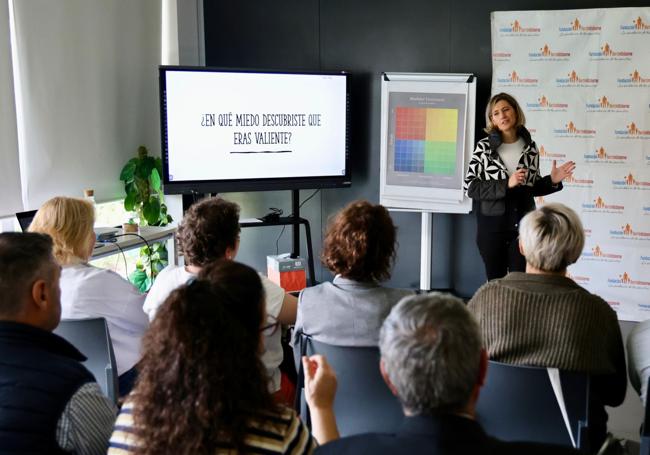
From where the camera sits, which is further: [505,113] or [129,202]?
[129,202]

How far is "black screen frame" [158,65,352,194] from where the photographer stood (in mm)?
4781

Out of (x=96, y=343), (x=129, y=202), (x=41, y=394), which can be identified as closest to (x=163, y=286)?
(x=96, y=343)

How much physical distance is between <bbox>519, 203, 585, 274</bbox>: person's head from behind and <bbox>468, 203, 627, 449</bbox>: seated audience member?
11cm

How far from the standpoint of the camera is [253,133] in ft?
16.6

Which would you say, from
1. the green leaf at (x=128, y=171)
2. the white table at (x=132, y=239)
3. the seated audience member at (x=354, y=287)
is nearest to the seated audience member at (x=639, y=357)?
the seated audience member at (x=354, y=287)

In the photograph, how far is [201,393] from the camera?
48.2 inches

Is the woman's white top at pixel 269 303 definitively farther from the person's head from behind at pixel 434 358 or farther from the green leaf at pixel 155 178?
the green leaf at pixel 155 178

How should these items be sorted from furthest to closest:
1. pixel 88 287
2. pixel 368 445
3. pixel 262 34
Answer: pixel 262 34 → pixel 88 287 → pixel 368 445

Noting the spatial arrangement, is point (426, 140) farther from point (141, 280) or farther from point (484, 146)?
point (141, 280)

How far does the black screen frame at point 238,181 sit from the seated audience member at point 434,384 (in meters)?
3.81

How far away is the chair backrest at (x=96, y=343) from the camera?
7.50ft

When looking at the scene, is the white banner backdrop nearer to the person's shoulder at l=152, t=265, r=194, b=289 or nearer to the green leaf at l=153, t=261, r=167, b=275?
the green leaf at l=153, t=261, r=167, b=275

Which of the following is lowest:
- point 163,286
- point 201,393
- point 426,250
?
point 426,250

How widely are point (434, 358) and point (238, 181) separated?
13.1 ft
